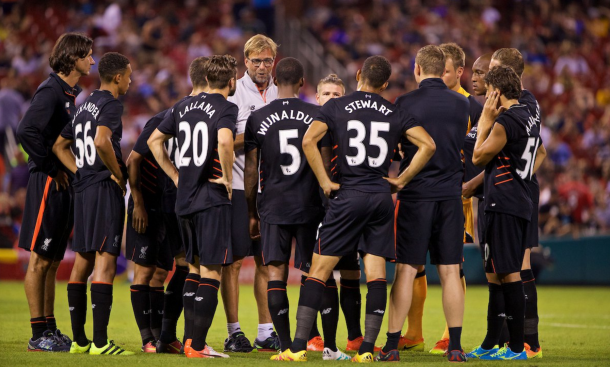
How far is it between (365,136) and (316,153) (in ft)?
1.34

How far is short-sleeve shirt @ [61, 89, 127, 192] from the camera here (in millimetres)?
6816

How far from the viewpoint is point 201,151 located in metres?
6.55

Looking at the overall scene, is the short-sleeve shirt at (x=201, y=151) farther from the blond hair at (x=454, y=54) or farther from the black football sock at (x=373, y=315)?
the blond hair at (x=454, y=54)

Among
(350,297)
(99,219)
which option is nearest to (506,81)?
(350,297)

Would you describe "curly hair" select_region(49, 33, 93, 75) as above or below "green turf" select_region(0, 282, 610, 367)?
above

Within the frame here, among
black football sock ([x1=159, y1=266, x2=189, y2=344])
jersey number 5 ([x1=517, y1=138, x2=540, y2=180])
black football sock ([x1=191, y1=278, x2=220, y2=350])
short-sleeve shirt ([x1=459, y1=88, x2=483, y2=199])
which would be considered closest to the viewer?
black football sock ([x1=191, y1=278, x2=220, y2=350])

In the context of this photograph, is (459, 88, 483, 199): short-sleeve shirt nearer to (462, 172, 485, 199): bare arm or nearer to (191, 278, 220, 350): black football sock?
(462, 172, 485, 199): bare arm

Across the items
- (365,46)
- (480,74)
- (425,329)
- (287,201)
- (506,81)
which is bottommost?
(425,329)

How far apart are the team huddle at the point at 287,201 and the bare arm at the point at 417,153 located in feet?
0.06

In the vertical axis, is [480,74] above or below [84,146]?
above

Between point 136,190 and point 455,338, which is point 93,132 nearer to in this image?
point 136,190

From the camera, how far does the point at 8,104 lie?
1803cm

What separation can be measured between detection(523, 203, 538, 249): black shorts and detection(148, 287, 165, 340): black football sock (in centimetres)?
330

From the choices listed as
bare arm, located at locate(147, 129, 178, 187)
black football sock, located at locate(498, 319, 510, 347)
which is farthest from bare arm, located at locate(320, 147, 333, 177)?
black football sock, located at locate(498, 319, 510, 347)
